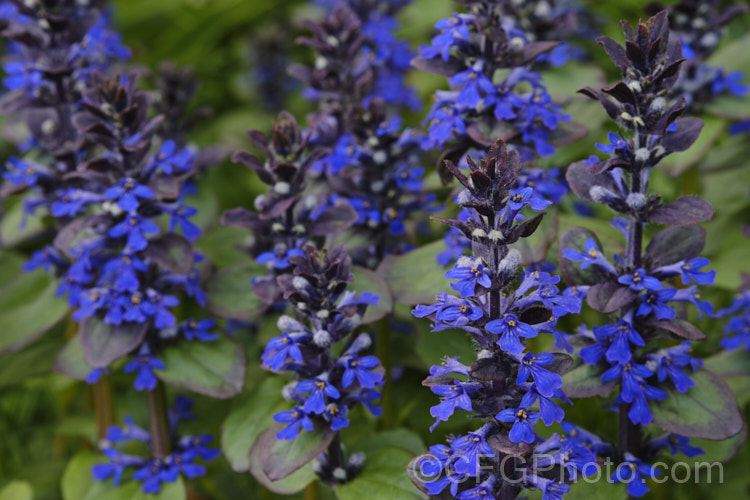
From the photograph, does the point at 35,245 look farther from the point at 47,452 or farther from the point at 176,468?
the point at 176,468

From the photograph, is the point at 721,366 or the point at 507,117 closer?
the point at 507,117

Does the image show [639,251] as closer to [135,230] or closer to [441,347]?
[441,347]

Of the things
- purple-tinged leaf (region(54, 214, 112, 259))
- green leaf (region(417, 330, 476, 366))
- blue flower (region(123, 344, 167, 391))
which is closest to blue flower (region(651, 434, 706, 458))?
green leaf (region(417, 330, 476, 366))

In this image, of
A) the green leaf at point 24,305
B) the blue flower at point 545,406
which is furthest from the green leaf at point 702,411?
the green leaf at point 24,305

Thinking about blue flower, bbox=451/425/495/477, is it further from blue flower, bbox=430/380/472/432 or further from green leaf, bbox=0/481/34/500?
green leaf, bbox=0/481/34/500

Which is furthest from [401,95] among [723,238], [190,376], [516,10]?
[190,376]

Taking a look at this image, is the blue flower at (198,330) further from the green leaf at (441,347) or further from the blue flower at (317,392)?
the green leaf at (441,347)
